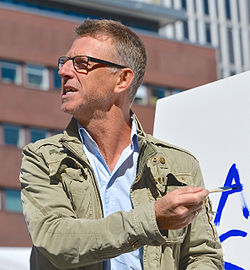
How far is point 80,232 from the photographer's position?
10.4 feet

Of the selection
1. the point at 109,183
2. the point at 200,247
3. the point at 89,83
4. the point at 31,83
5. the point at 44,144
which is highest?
the point at 31,83

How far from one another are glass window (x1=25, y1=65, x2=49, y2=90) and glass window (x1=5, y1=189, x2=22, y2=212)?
527 centimetres

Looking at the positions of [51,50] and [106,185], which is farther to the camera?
[51,50]

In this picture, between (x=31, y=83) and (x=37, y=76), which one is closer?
(x=31, y=83)

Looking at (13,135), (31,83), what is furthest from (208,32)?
(13,135)

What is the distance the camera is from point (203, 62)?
162 ft

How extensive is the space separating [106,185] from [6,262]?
3485mm

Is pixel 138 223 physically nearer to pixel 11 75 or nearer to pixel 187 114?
pixel 187 114

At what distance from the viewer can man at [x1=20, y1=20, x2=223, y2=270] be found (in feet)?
10.2

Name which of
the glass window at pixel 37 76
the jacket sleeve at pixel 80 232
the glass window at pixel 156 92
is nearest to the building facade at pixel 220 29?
the glass window at pixel 156 92

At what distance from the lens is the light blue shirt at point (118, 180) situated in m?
3.37

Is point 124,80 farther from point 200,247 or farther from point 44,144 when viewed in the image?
point 200,247

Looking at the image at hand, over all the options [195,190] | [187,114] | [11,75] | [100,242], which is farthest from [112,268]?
[11,75]

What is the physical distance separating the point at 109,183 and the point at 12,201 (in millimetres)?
37659
